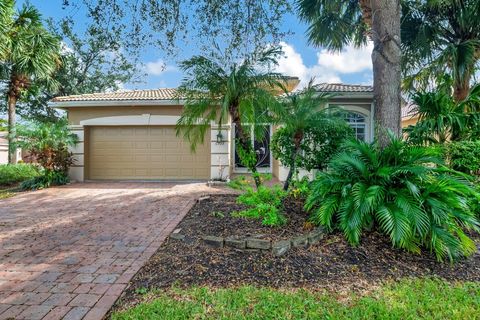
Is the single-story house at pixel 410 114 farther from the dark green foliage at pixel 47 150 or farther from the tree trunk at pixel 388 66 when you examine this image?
the dark green foliage at pixel 47 150

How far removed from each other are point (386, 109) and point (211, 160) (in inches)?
290

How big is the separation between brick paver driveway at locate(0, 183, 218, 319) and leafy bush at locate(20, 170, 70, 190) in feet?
4.56

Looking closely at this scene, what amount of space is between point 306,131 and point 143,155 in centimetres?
795

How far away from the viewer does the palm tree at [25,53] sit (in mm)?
11880

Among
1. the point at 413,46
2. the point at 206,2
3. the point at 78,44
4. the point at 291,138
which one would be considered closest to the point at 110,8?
the point at 206,2

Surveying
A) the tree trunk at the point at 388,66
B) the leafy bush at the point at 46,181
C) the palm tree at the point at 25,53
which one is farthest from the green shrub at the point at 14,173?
the tree trunk at the point at 388,66

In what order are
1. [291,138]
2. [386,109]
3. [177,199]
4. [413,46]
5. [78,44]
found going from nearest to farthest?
[386,109] → [291,138] → [177,199] → [413,46] → [78,44]

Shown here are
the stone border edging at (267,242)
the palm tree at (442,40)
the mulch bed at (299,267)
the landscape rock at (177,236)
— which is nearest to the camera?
the mulch bed at (299,267)

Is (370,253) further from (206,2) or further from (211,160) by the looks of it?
(211,160)

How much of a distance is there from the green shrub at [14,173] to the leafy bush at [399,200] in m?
11.5

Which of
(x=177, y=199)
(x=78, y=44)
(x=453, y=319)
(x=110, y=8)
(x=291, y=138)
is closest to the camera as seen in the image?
(x=453, y=319)

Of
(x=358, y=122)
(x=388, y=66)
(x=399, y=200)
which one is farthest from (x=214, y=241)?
(x=358, y=122)

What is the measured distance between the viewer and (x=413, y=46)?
32.0 feet

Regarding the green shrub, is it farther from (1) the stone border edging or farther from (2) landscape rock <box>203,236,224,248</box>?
Result: (1) the stone border edging
